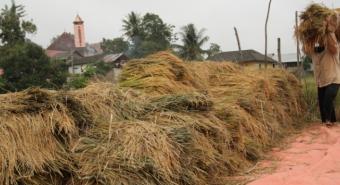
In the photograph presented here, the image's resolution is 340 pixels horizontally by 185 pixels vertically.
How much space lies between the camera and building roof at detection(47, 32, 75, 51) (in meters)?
62.1

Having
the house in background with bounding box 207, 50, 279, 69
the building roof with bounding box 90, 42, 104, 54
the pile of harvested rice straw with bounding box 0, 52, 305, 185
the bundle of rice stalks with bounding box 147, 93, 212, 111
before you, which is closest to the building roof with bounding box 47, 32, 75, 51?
the building roof with bounding box 90, 42, 104, 54

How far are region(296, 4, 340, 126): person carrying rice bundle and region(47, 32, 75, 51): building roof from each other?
5533 centimetres

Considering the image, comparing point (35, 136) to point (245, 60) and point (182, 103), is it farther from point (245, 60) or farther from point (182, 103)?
point (245, 60)

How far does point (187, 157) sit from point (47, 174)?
1106 mm

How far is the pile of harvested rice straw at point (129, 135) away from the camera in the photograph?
12.2ft

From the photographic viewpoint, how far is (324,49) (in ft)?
25.4

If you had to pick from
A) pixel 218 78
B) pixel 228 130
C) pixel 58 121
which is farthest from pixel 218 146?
pixel 218 78

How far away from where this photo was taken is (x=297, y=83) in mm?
9219

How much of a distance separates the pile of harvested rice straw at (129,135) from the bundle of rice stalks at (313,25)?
7.20ft

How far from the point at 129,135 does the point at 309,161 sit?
211cm

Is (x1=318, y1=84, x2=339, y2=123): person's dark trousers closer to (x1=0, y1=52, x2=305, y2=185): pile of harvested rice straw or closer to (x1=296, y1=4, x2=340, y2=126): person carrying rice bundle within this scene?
(x1=296, y1=4, x2=340, y2=126): person carrying rice bundle

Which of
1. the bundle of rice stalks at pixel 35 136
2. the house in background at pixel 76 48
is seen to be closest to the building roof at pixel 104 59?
the house in background at pixel 76 48

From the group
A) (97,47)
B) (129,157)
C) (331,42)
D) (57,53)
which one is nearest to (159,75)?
(129,157)

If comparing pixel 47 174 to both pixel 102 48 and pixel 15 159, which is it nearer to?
pixel 15 159
